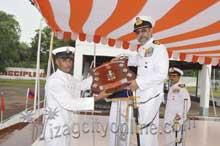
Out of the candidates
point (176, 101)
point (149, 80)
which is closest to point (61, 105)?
point (149, 80)

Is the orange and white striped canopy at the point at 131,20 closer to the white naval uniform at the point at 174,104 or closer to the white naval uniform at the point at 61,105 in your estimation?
the white naval uniform at the point at 174,104

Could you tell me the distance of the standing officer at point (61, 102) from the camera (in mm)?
2715

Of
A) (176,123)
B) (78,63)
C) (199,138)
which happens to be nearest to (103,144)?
(176,123)

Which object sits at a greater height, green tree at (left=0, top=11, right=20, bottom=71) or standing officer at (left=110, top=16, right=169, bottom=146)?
green tree at (left=0, top=11, right=20, bottom=71)

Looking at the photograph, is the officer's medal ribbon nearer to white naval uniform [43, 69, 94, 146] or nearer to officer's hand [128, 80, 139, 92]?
officer's hand [128, 80, 139, 92]

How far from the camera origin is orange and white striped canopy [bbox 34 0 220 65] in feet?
11.6

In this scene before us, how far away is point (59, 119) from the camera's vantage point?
9.39ft

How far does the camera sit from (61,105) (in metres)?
2.74

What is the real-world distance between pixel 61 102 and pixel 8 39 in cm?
5154

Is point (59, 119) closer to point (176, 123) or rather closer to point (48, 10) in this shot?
point (48, 10)

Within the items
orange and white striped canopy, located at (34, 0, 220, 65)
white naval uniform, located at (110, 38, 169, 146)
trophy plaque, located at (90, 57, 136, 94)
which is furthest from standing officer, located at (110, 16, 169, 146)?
orange and white striped canopy, located at (34, 0, 220, 65)

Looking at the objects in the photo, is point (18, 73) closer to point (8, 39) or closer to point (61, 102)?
point (8, 39)

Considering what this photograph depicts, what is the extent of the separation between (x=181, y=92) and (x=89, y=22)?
1898mm

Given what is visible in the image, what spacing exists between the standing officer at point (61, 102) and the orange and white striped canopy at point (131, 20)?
36.1 inches
